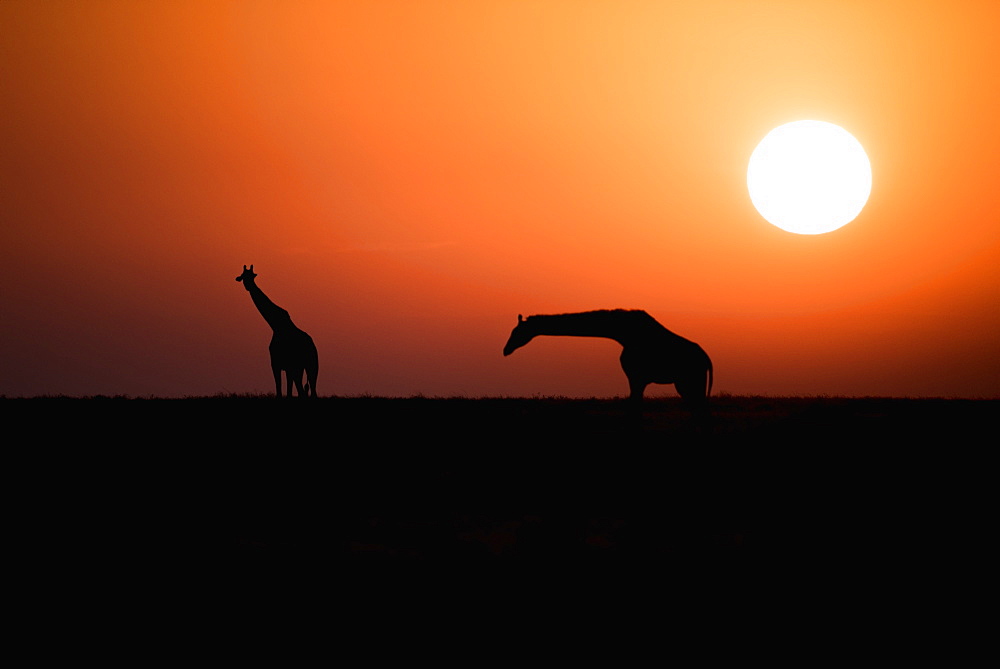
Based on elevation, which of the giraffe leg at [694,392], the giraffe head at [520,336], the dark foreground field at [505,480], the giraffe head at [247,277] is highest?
the giraffe head at [247,277]

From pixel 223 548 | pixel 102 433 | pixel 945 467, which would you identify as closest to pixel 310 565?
pixel 223 548

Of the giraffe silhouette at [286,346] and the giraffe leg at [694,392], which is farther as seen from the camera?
the giraffe silhouette at [286,346]

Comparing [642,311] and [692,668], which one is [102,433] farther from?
[692,668]

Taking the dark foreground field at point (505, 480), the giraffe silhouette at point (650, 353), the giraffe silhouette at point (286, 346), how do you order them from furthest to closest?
the giraffe silhouette at point (286, 346), the giraffe silhouette at point (650, 353), the dark foreground field at point (505, 480)

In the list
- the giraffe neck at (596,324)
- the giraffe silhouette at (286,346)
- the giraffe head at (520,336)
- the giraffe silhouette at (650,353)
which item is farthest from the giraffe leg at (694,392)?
the giraffe silhouette at (286,346)

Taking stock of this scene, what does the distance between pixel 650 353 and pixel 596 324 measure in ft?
4.80

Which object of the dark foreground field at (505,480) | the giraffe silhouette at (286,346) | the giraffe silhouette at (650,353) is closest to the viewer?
the dark foreground field at (505,480)

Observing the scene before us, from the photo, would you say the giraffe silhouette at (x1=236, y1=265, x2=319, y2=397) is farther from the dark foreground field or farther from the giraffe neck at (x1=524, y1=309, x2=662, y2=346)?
the giraffe neck at (x1=524, y1=309, x2=662, y2=346)

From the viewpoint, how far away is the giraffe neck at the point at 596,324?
20.1 m

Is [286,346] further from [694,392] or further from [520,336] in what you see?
[694,392]

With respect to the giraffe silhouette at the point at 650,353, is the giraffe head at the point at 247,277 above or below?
above

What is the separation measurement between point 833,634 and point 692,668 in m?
1.74

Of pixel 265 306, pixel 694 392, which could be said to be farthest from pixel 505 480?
pixel 265 306

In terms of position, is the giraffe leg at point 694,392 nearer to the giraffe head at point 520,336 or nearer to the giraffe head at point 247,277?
the giraffe head at point 520,336
